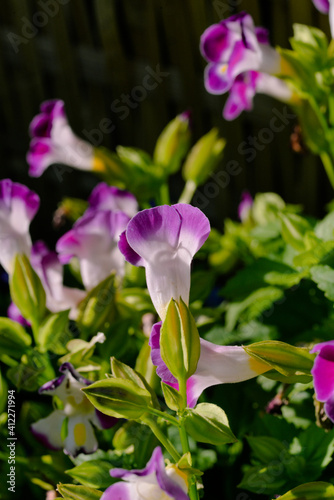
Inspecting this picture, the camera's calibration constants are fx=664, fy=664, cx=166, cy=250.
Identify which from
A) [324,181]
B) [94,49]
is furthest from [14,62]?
[324,181]

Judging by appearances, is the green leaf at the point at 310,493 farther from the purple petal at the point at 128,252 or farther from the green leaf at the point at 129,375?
the purple petal at the point at 128,252

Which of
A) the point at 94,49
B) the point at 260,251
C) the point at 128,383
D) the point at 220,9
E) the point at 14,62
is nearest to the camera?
the point at 128,383

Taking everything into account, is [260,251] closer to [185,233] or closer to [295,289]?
[295,289]

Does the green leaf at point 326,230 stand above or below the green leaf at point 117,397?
below

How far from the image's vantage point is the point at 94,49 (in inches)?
88.7

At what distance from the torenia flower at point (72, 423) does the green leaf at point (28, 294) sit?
0.31 ft

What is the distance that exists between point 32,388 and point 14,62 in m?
2.05

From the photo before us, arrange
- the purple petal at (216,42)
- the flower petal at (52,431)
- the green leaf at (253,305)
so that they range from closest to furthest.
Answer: the flower petal at (52,431), the green leaf at (253,305), the purple petal at (216,42)

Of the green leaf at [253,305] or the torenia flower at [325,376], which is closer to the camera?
the torenia flower at [325,376]

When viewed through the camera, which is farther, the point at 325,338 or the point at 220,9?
the point at 220,9

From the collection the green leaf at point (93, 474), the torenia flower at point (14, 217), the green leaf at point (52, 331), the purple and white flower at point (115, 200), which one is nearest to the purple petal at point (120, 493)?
the green leaf at point (93, 474)

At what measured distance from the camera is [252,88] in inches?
41.2

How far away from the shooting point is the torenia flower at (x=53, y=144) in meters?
1.10

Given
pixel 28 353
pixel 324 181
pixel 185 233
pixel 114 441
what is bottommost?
pixel 324 181
